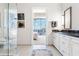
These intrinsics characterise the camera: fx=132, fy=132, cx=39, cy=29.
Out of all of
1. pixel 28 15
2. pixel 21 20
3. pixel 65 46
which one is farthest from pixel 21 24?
pixel 65 46

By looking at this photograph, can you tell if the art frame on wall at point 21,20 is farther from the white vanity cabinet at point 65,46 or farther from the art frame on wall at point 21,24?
the white vanity cabinet at point 65,46

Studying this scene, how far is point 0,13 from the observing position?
2.79m

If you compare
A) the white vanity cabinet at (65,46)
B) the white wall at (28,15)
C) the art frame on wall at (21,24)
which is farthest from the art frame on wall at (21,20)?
the white vanity cabinet at (65,46)

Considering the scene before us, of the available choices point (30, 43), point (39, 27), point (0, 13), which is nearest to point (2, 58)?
point (0, 13)

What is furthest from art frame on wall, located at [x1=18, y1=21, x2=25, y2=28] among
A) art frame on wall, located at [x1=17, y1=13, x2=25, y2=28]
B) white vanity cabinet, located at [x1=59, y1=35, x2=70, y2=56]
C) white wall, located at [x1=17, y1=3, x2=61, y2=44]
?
white vanity cabinet, located at [x1=59, y1=35, x2=70, y2=56]

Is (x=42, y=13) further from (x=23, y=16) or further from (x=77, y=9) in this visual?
(x=77, y=9)

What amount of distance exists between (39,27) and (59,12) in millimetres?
4161

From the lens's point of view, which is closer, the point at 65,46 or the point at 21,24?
the point at 65,46

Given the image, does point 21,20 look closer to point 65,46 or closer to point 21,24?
point 21,24

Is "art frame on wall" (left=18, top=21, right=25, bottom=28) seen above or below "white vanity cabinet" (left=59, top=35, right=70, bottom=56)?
above

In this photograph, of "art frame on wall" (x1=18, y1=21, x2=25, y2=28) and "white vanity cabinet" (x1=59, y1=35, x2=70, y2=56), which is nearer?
"white vanity cabinet" (x1=59, y1=35, x2=70, y2=56)

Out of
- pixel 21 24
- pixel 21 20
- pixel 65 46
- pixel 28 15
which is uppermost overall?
pixel 28 15

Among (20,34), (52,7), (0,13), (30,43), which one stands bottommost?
(30,43)

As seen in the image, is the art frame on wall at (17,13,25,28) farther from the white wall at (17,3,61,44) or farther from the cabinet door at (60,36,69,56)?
the cabinet door at (60,36,69,56)
